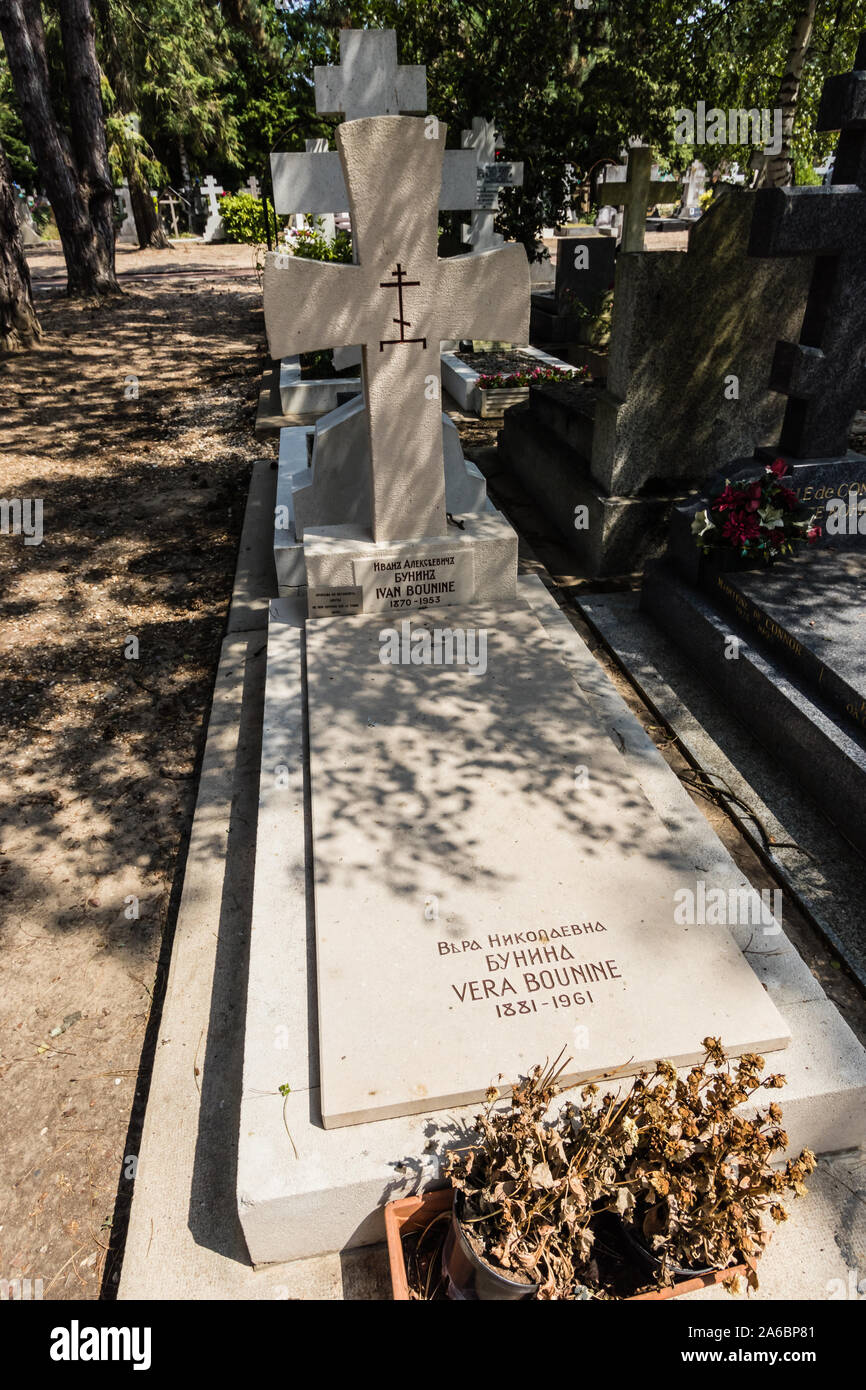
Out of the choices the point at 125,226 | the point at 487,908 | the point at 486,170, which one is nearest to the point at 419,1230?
the point at 487,908

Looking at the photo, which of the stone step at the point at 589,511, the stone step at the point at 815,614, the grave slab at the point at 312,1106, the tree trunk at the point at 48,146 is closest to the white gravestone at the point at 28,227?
the tree trunk at the point at 48,146

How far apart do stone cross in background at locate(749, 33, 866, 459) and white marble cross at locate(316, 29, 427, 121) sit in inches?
220

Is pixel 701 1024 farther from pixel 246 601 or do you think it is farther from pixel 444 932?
pixel 246 601

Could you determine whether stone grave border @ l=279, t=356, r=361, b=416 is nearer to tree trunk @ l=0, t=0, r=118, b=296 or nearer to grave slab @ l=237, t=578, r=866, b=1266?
grave slab @ l=237, t=578, r=866, b=1266

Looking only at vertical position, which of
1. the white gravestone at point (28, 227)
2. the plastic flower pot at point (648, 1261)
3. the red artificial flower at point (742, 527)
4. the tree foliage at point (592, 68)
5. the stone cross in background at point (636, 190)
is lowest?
the plastic flower pot at point (648, 1261)

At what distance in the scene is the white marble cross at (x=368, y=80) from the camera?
903 cm

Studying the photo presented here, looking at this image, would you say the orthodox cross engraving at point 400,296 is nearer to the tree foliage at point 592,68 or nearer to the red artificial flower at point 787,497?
the red artificial flower at point 787,497

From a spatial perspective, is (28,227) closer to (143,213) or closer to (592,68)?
(143,213)

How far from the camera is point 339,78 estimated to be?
919 centimetres

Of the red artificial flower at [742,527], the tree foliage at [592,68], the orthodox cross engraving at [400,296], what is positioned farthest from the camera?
the tree foliage at [592,68]

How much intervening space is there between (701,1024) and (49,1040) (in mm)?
2754

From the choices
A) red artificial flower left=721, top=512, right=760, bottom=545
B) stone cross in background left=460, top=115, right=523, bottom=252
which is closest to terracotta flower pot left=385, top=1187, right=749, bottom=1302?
red artificial flower left=721, top=512, right=760, bottom=545

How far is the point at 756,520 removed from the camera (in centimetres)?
561

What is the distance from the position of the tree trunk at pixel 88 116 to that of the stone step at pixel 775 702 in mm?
17781
